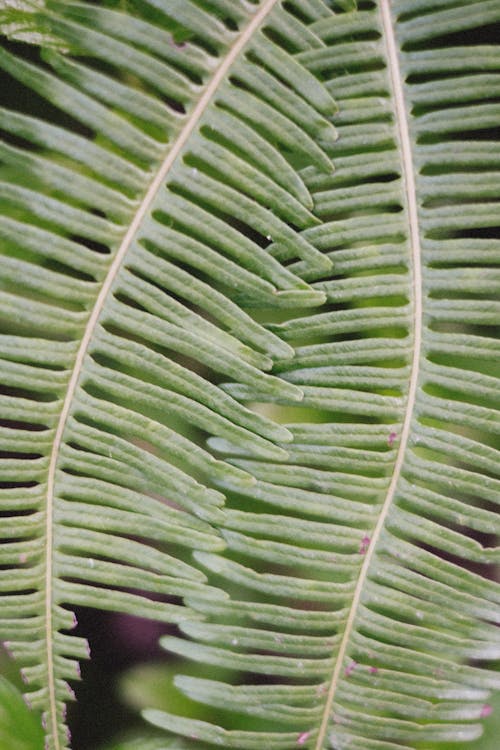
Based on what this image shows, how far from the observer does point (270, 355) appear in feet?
2.03

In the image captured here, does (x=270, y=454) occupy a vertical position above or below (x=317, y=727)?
above

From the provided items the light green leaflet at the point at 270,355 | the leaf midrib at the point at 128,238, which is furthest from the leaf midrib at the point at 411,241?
the leaf midrib at the point at 128,238

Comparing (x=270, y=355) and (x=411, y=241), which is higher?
(x=411, y=241)

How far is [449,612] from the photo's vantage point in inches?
24.9

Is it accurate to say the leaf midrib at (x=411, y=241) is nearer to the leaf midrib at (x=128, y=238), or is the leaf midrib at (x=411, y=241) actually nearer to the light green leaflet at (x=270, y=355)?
the light green leaflet at (x=270, y=355)

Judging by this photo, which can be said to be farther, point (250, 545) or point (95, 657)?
point (95, 657)

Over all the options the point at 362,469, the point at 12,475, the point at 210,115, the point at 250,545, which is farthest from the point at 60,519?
the point at 210,115

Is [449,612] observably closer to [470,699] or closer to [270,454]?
[470,699]

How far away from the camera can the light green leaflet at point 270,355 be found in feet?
1.91

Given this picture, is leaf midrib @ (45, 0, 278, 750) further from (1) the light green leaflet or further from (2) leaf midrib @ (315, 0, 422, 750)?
(2) leaf midrib @ (315, 0, 422, 750)

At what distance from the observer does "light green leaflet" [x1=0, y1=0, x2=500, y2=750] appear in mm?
582

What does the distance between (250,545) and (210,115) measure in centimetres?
40

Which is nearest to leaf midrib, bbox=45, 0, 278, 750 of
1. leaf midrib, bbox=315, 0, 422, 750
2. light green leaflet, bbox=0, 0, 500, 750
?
light green leaflet, bbox=0, 0, 500, 750

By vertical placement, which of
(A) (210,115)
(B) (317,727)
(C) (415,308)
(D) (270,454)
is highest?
(A) (210,115)
